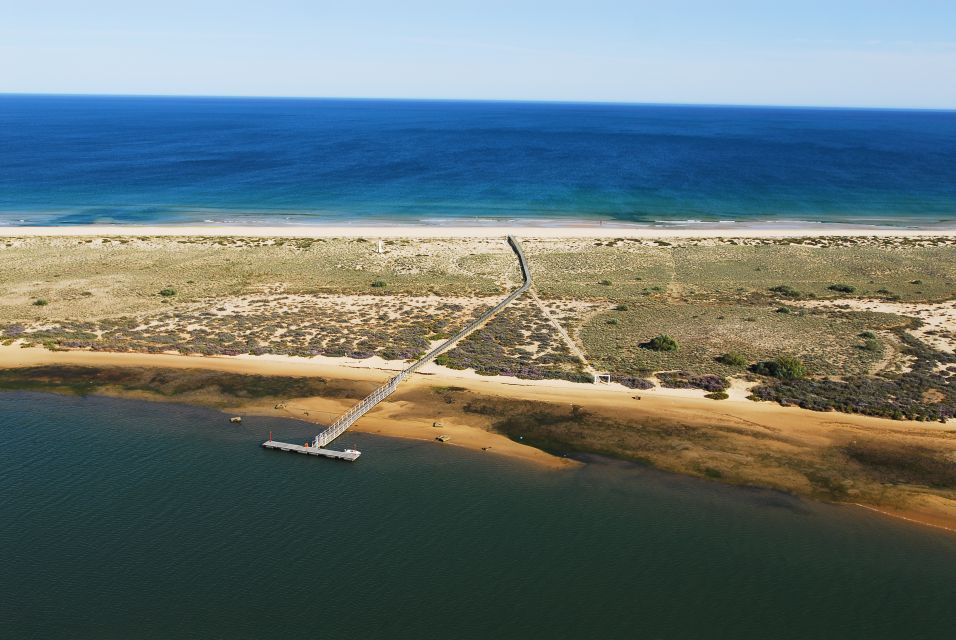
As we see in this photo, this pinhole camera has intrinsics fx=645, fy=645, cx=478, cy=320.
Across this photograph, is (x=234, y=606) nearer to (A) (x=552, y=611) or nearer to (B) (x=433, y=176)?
(A) (x=552, y=611)

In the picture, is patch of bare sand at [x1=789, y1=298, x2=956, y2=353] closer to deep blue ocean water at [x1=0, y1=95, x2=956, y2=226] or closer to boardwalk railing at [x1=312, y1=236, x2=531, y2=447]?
boardwalk railing at [x1=312, y1=236, x2=531, y2=447]

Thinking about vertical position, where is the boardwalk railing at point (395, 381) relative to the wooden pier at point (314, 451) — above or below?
above

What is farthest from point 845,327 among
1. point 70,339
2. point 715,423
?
point 70,339

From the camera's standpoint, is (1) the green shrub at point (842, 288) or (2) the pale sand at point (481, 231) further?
(2) the pale sand at point (481, 231)

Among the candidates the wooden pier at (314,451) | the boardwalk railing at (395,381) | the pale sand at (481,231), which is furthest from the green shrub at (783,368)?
the pale sand at (481,231)

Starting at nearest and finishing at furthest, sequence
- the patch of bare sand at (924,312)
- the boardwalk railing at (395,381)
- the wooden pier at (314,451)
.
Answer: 1. the wooden pier at (314,451)
2. the boardwalk railing at (395,381)
3. the patch of bare sand at (924,312)

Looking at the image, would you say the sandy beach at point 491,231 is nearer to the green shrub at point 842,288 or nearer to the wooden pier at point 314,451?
the green shrub at point 842,288

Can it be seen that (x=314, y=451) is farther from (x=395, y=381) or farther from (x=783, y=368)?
(x=783, y=368)
